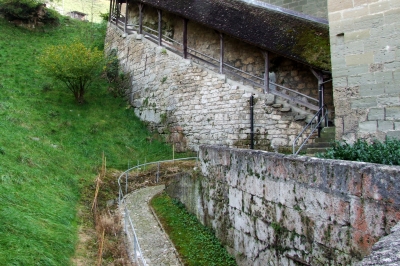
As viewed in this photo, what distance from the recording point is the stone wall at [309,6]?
1312 cm

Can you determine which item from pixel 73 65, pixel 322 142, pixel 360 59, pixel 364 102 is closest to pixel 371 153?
pixel 364 102

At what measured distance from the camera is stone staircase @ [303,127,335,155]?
30.2 feet

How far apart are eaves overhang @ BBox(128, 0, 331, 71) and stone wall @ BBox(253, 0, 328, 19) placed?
85 cm

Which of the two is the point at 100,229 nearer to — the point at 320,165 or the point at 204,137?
the point at 320,165

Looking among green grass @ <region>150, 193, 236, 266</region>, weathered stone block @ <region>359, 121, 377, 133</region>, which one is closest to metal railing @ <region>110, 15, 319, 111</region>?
weathered stone block @ <region>359, 121, 377, 133</region>

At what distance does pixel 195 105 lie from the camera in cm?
1333

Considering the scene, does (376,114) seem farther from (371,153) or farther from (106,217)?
(106,217)

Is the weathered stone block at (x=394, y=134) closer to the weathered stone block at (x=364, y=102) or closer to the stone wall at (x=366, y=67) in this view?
the stone wall at (x=366, y=67)

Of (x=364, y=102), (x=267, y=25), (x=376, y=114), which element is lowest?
(x=376, y=114)

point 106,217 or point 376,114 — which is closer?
point 106,217

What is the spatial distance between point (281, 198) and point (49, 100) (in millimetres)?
12516

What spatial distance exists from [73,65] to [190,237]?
32.9 feet

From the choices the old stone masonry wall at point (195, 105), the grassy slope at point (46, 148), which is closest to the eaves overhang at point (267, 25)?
the old stone masonry wall at point (195, 105)

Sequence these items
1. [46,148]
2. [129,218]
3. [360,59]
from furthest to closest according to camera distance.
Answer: [46,148] → [360,59] → [129,218]
